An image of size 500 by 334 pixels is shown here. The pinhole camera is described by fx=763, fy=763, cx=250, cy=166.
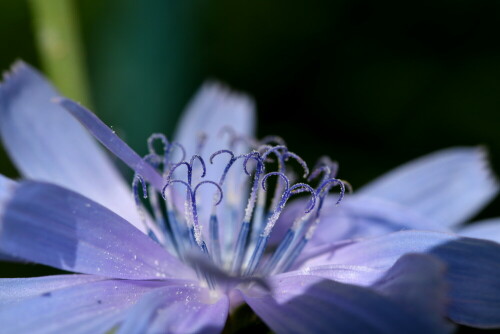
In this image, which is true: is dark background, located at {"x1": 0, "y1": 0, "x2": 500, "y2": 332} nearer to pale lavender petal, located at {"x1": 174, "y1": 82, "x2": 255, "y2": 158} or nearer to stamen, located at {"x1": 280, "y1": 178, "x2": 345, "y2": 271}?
pale lavender petal, located at {"x1": 174, "y1": 82, "x2": 255, "y2": 158}

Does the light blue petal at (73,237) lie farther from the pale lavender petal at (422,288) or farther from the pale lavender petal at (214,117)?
the pale lavender petal at (214,117)

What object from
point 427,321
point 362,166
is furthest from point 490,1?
point 427,321

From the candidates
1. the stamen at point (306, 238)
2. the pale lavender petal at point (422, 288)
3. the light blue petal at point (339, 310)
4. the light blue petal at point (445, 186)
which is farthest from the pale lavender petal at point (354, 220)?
the pale lavender petal at point (422, 288)

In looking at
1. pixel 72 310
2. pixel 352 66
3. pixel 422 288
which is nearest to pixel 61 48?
pixel 352 66

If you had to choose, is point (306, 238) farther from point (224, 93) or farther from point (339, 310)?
point (224, 93)

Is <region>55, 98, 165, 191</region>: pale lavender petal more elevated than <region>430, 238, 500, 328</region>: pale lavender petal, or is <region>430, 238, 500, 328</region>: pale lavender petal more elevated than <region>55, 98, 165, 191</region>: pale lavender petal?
<region>430, 238, 500, 328</region>: pale lavender petal

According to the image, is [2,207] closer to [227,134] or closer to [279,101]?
[227,134]

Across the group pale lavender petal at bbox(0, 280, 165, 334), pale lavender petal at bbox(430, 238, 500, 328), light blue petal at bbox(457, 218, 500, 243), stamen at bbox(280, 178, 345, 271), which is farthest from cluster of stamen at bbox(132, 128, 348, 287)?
light blue petal at bbox(457, 218, 500, 243)
